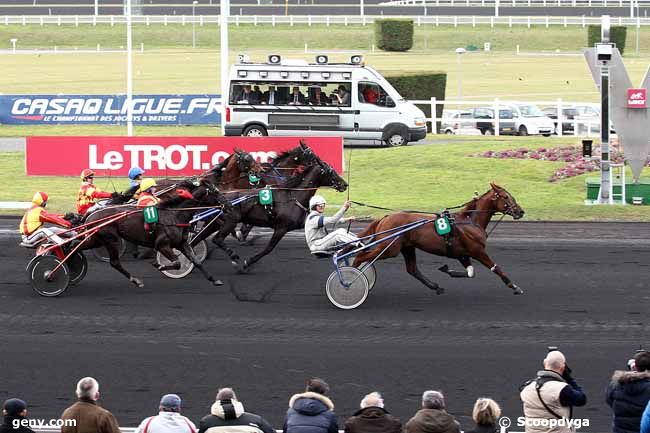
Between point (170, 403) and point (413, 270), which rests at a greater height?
point (170, 403)

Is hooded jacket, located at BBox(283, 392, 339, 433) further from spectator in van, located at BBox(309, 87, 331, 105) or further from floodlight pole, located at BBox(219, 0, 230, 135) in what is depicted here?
spectator in van, located at BBox(309, 87, 331, 105)

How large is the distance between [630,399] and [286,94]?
70.1ft

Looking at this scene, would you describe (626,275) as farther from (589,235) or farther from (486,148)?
→ (486,148)

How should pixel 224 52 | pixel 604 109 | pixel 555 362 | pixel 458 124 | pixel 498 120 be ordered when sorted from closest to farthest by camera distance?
1. pixel 555 362
2. pixel 604 109
3. pixel 224 52
4. pixel 498 120
5. pixel 458 124

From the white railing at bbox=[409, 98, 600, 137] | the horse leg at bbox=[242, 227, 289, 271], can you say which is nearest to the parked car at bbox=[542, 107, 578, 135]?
the white railing at bbox=[409, 98, 600, 137]

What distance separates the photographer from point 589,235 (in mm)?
17906

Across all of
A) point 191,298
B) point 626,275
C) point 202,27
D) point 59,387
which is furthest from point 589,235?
point 202,27

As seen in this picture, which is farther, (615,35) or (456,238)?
(615,35)

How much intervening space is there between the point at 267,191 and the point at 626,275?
477 centimetres

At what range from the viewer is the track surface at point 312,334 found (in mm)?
9953

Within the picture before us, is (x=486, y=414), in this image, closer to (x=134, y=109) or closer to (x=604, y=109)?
(x=604, y=109)

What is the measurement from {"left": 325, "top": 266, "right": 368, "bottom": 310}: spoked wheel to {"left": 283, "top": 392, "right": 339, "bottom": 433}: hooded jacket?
558 centimetres

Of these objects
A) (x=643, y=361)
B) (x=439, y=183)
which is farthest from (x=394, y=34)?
(x=643, y=361)

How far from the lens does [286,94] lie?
1105 inches
